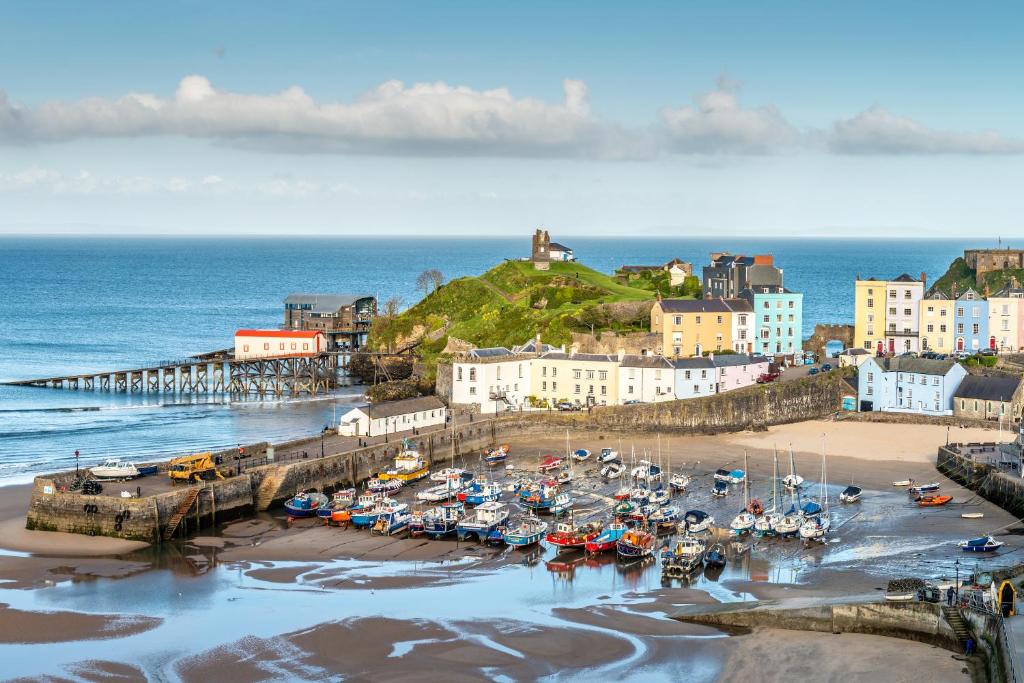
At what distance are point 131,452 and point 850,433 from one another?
39544 mm

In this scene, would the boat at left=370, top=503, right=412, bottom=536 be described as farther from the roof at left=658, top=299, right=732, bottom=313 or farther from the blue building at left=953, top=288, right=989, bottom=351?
the blue building at left=953, top=288, right=989, bottom=351

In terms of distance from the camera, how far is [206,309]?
172 m

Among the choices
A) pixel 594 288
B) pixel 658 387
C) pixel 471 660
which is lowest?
pixel 471 660

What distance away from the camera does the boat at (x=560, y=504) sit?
53.2 meters

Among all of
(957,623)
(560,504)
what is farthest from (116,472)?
(957,623)

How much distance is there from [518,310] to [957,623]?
64.0 m

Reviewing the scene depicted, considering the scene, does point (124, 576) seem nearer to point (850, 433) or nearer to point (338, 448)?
point (338, 448)

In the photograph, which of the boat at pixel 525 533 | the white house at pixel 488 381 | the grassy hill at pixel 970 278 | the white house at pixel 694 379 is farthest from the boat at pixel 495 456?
the grassy hill at pixel 970 278

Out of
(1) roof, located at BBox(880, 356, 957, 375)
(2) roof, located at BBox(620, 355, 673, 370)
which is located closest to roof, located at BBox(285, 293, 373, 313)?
(2) roof, located at BBox(620, 355, 673, 370)

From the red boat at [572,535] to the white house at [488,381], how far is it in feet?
86.4

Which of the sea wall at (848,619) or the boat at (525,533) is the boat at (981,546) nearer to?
the sea wall at (848,619)

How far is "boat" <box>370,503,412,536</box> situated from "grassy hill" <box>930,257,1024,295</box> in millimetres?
62110

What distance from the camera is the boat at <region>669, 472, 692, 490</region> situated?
57.2 metres

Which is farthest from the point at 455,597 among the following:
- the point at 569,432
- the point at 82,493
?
the point at 569,432
